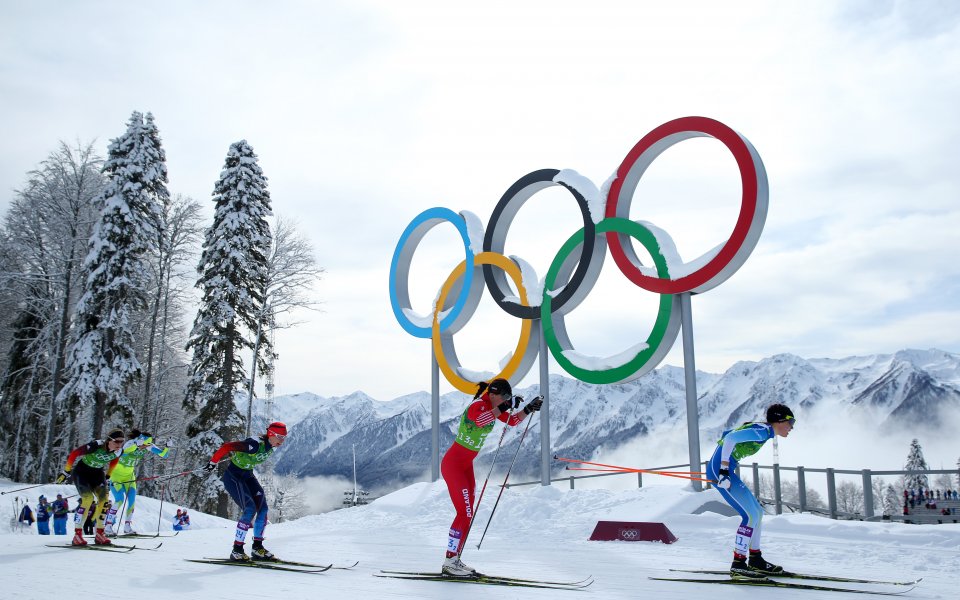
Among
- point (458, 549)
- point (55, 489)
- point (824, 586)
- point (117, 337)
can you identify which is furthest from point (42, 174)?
point (824, 586)

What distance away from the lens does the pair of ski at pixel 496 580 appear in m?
6.38

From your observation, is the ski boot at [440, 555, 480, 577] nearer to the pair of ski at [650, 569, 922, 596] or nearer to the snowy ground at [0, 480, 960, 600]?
the snowy ground at [0, 480, 960, 600]

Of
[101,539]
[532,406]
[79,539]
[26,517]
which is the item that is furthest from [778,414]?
[26,517]

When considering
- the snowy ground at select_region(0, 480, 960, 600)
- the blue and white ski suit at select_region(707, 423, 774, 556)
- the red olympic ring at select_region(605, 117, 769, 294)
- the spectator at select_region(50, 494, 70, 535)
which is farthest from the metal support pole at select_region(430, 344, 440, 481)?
the blue and white ski suit at select_region(707, 423, 774, 556)

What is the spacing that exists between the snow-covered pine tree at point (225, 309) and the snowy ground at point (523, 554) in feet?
38.0

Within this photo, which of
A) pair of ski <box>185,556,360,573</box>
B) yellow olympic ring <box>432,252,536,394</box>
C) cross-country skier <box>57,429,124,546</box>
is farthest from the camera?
yellow olympic ring <box>432,252,536,394</box>

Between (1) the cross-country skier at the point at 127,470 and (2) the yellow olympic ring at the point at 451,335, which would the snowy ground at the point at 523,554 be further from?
(2) the yellow olympic ring at the point at 451,335

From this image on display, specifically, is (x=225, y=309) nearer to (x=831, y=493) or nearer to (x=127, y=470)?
(x=127, y=470)

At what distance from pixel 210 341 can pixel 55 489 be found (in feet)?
24.2

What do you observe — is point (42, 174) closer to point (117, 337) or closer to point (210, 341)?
point (117, 337)

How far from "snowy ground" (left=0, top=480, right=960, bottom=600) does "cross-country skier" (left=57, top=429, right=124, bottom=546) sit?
941 millimetres

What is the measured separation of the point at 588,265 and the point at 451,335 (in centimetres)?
569

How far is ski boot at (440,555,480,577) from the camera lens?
684 centimetres

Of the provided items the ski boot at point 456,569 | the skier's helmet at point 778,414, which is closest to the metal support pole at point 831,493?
the skier's helmet at point 778,414
